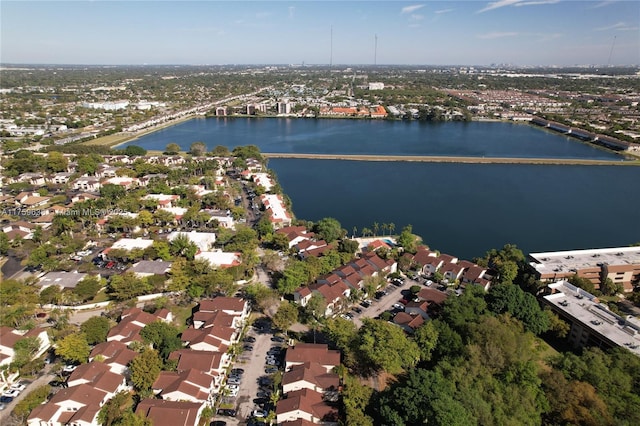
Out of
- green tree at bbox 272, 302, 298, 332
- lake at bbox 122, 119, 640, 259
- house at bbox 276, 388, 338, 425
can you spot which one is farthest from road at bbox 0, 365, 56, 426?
lake at bbox 122, 119, 640, 259

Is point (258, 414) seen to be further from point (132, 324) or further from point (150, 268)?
point (150, 268)

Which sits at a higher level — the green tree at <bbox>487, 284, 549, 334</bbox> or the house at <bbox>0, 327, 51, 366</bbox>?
the green tree at <bbox>487, 284, 549, 334</bbox>

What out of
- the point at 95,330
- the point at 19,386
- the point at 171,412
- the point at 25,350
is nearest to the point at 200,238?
the point at 95,330

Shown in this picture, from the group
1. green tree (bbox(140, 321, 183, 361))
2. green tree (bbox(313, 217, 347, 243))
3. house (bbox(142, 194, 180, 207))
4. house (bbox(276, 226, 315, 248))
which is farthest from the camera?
house (bbox(142, 194, 180, 207))

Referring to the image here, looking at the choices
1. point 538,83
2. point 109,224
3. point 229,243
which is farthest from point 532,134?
point 538,83

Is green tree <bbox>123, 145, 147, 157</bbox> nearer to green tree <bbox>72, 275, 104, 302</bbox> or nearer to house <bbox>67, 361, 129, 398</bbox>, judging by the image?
green tree <bbox>72, 275, 104, 302</bbox>

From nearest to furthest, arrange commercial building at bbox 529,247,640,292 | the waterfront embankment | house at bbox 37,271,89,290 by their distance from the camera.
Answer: house at bbox 37,271,89,290 → commercial building at bbox 529,247,640,292 → the waterfront embankment

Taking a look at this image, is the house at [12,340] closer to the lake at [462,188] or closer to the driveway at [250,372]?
the driveway at [250,372]
